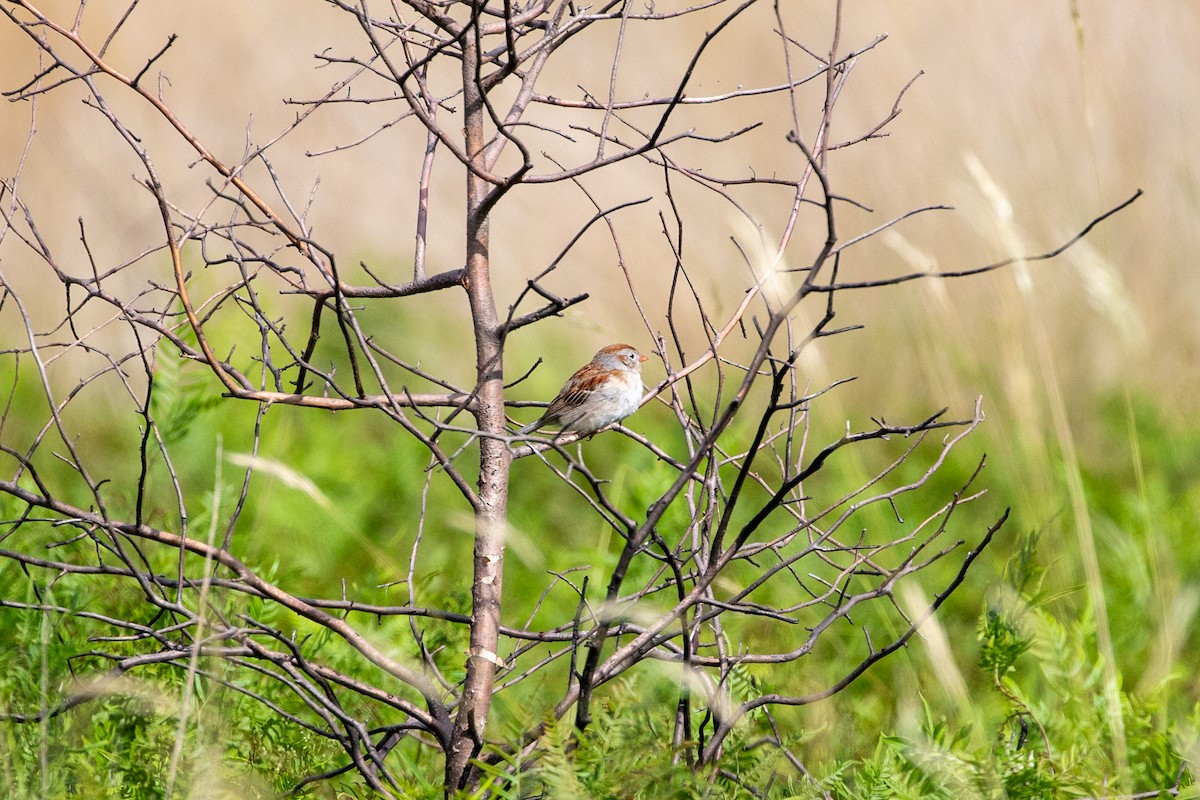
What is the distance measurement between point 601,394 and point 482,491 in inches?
61.4

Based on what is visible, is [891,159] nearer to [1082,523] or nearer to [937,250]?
[937,250]

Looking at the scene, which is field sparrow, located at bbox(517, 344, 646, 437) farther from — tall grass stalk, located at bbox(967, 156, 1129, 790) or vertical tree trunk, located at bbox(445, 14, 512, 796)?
vertical tree trunk, located at bbox(445, 14, 512, 796)

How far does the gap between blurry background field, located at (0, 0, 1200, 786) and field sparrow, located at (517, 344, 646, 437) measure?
45 centimetres

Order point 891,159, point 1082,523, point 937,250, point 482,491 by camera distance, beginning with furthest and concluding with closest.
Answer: point 891,159 → point 937,250 → point 1082,523 → point 482,491

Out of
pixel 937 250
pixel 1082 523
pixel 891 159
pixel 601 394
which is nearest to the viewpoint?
pixel 1082 523

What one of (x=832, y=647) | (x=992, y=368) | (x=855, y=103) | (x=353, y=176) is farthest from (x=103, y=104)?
(x=353, y=176)

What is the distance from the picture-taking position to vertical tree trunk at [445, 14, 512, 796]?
203 cm

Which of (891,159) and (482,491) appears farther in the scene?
(891,159)

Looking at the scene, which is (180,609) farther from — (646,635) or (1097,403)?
(1097,403)

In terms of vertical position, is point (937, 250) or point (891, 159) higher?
point (891, 159)

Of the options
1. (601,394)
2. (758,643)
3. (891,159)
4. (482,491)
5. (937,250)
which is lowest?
(758,643)

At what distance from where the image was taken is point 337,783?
2281 mm

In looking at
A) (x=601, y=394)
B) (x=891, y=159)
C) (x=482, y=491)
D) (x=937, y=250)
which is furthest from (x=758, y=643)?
(x=891, y=159)

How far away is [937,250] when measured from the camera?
247 inches
